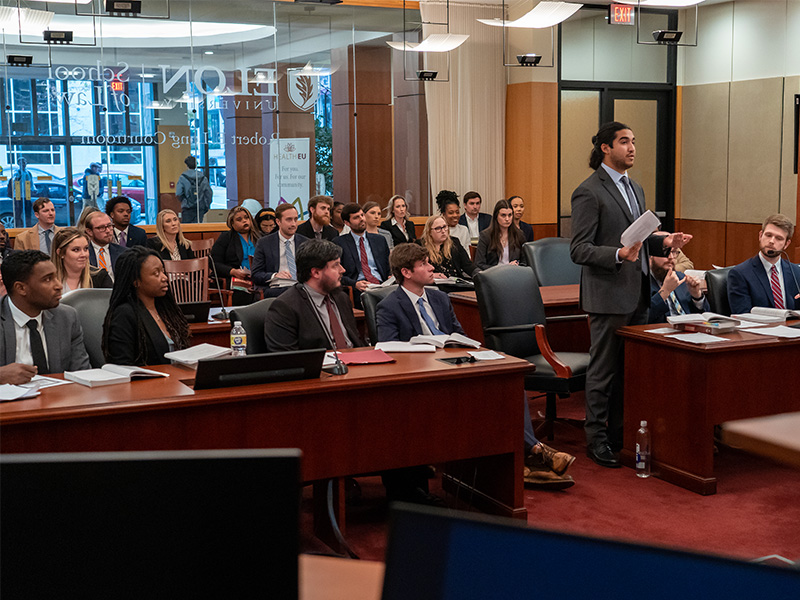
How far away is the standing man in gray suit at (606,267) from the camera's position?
4605 millimetres

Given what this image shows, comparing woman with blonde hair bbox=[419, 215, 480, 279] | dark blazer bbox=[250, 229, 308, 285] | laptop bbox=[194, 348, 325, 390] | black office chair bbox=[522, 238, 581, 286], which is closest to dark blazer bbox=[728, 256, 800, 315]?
black office chair bbox=[522, 238, 581, 286]

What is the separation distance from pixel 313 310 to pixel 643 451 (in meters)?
1.89

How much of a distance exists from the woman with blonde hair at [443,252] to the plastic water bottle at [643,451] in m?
2.89

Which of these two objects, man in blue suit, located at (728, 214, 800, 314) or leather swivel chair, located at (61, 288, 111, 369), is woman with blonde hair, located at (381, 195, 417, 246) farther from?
leather swivel chair, located at (61, 288, 111, 369)

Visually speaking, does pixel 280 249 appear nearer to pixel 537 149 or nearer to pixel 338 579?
pixel 537 149

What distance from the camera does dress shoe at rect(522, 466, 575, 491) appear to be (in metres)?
4.36

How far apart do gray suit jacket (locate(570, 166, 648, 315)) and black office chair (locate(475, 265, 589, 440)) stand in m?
0.39

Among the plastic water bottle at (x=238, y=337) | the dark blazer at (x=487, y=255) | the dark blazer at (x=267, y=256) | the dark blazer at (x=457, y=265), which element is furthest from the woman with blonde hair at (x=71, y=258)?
the dark blazer at (x=487, y=255)

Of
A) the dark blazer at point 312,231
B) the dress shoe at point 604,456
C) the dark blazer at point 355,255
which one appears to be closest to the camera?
the dress shoe at point 604,456

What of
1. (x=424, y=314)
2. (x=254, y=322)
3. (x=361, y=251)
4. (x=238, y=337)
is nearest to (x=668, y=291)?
(x=424, y=314)

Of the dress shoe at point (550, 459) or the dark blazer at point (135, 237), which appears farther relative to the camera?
the dark blazer at point (135, 237)

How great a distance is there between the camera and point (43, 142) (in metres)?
9.64

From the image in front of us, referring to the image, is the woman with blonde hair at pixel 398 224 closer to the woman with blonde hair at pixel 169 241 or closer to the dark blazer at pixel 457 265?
the dark blazer at pixel 457 265

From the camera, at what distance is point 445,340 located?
4102 mm
